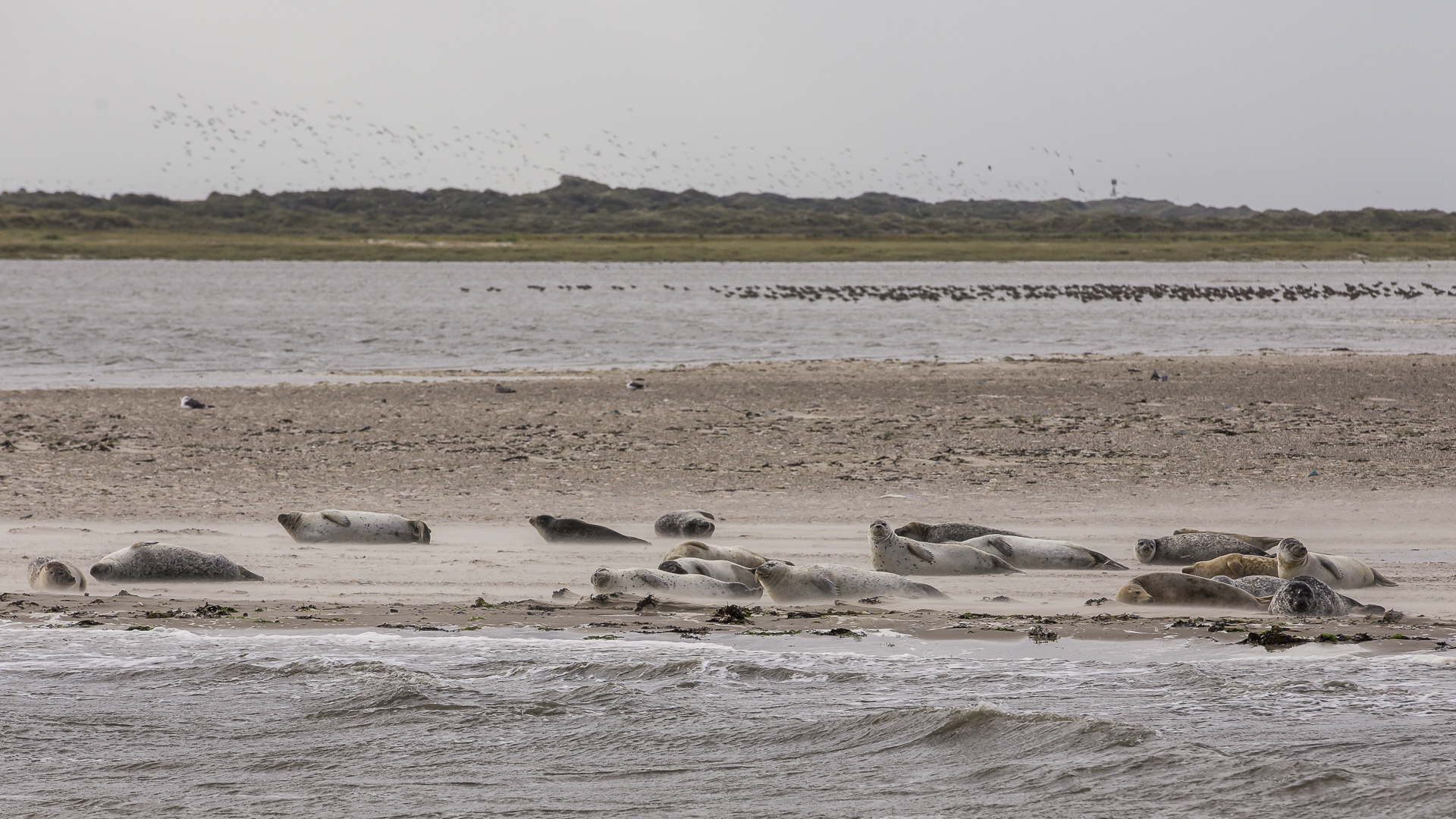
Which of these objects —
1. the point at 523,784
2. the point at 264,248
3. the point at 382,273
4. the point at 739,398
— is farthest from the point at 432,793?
the point at 264,248

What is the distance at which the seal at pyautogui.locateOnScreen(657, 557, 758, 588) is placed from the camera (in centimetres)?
791

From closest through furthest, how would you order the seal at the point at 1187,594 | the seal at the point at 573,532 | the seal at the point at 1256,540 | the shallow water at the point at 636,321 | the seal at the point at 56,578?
the seal at the point at 1187,594 → the seal at the point at 56,578 → the seal at the point at 1256,540 → the seal at the point at 573,532 → the shallow water at the point at 636,321

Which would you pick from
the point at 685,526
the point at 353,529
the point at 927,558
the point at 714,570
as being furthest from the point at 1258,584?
the point at 353,529

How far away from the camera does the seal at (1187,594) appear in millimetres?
7359

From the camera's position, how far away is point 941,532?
891cm

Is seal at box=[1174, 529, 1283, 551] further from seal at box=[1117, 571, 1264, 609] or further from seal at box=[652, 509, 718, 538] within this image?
A: seal at box=[652, 509, 718, 538]

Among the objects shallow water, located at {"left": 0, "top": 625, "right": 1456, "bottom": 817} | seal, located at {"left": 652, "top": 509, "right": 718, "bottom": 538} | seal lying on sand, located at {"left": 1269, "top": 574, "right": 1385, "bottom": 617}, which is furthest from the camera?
seal, located at {"left": 652, "top": 509, "right": 718, "bottom": 538}

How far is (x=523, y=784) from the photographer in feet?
15.8

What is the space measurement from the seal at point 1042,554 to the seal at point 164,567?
16.4ft

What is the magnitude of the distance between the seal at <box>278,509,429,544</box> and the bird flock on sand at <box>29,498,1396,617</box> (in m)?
0.02

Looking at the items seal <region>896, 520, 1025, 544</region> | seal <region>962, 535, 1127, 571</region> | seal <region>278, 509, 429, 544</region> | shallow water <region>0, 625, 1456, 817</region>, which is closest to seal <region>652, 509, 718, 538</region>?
seal <region>896, 520, 1025, 544</region>

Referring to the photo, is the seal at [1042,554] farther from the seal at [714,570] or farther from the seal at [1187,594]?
the seal at [714,570]

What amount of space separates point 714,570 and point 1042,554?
89.7 inches

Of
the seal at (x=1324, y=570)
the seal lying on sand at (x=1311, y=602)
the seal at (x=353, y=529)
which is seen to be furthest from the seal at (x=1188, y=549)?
the seal at (x=353, y=529)
